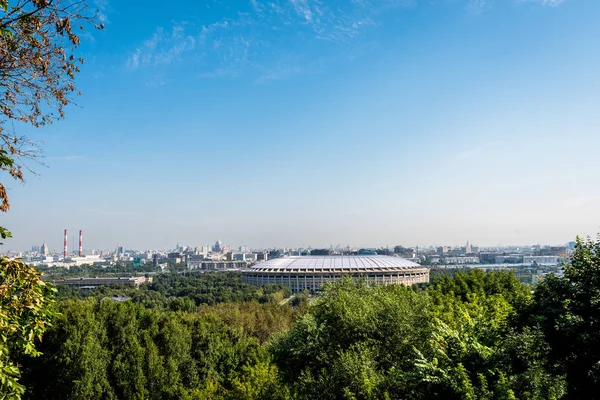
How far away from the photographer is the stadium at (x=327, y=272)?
71000 millimetres

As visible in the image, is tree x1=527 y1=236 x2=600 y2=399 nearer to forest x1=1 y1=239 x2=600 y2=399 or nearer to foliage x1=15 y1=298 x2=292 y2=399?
forest x1=1 y1=239 x2=600 y2=399

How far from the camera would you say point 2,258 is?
5.16 meters

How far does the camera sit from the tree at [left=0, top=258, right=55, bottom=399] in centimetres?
491

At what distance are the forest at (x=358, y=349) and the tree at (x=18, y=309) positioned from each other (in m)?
0.16

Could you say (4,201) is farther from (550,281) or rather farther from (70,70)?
(550,281)

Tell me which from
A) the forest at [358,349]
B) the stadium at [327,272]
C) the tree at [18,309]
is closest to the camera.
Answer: the tree at [18,309]

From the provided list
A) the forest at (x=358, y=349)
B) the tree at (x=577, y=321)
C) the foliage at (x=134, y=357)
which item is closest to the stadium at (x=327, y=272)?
the forest at (x=358, y=349)

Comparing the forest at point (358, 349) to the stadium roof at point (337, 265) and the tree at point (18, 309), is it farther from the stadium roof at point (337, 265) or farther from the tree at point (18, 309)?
the stadium roof at point (337, 265)

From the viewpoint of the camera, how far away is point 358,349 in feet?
37.0

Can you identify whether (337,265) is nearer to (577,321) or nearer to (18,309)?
(577,321)

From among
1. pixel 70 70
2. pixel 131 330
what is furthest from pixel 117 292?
pixel 70 70

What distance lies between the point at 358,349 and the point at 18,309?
28.3 ft

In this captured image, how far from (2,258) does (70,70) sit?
3194 mm

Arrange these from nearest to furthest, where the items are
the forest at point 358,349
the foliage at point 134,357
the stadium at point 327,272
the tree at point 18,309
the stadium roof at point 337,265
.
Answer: the tree at point 18,309, the forest at point 358,349, the foliage at point 134,357, the stadium at point 327,272, the stadium roof at point 337,265
